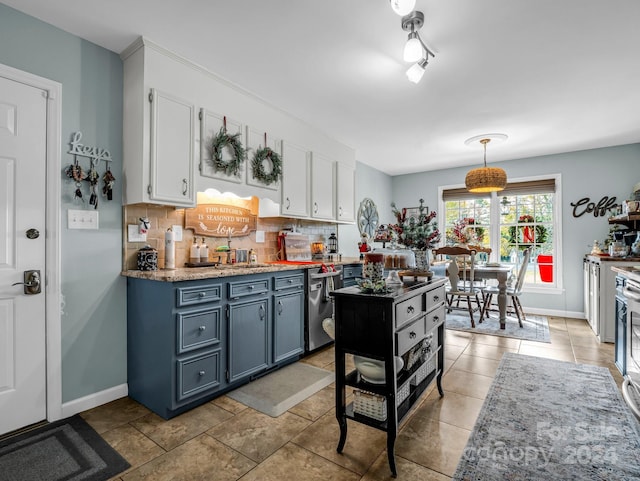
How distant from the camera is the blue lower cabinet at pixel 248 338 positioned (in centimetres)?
260

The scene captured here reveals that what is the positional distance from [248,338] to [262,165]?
1660 mm

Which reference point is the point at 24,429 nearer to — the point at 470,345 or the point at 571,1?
the point at 470,345

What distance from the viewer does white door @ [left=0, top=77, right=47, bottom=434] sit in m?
2.05

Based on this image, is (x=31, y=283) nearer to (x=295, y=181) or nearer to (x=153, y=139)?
(x=153, y=139)

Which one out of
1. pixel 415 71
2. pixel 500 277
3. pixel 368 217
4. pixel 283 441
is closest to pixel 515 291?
pixel 500 277

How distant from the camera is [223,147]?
2.95 m

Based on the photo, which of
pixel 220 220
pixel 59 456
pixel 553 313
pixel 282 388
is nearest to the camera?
pixel 59 456

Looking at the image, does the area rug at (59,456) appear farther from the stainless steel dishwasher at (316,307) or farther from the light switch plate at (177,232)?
the stainless steel dishwasher at (316,307)

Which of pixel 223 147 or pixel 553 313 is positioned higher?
pixel 223 147

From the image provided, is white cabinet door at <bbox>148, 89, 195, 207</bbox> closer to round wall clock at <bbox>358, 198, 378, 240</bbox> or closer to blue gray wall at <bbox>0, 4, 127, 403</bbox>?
blue gray wall at <bbox>0, 4, 127, 403</bbox>

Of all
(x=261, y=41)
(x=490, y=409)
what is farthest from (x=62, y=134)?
(x=490, y=409)

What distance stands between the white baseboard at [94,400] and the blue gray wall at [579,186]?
5.77m

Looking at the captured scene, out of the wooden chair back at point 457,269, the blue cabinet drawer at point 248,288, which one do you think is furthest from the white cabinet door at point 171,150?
the wooden chair back at point 457,269

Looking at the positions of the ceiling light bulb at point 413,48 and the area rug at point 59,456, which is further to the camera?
the ceiling light bulb at point 413,48
